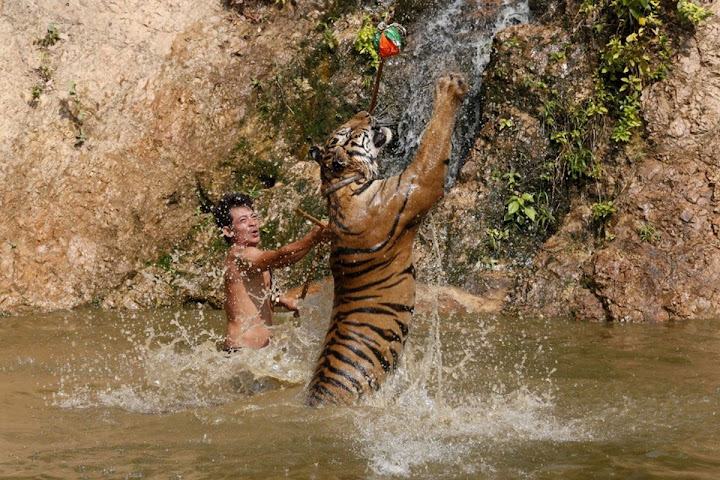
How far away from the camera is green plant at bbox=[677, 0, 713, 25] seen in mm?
8547

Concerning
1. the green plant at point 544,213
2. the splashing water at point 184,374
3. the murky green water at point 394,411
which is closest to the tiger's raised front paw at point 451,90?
the murky green water at point 394,411

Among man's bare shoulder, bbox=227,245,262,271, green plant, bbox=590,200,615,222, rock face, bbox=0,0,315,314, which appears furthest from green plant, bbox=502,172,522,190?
man's bare shoulder, bbox=227,245,262,271

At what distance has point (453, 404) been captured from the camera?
5031mm

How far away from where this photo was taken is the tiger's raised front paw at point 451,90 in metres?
4.38

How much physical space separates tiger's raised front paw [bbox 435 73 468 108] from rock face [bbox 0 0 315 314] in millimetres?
6134

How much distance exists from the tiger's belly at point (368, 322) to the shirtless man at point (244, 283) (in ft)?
4.95

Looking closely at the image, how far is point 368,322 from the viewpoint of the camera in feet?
14.4

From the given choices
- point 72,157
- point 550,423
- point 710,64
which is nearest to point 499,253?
point 710,64

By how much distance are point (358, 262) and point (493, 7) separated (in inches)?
262

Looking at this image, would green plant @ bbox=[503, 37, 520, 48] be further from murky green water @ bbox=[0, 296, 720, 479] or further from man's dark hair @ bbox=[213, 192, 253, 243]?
man's dark hair @ bbox=[213, 192, 253, 243]

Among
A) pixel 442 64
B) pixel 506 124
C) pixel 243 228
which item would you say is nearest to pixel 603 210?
pixel 506 124

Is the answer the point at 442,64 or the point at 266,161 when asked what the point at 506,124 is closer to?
the point at 442,64

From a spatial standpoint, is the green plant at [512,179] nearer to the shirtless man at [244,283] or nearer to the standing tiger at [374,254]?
the shirtless man at [244,283]

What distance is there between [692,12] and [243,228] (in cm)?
522
